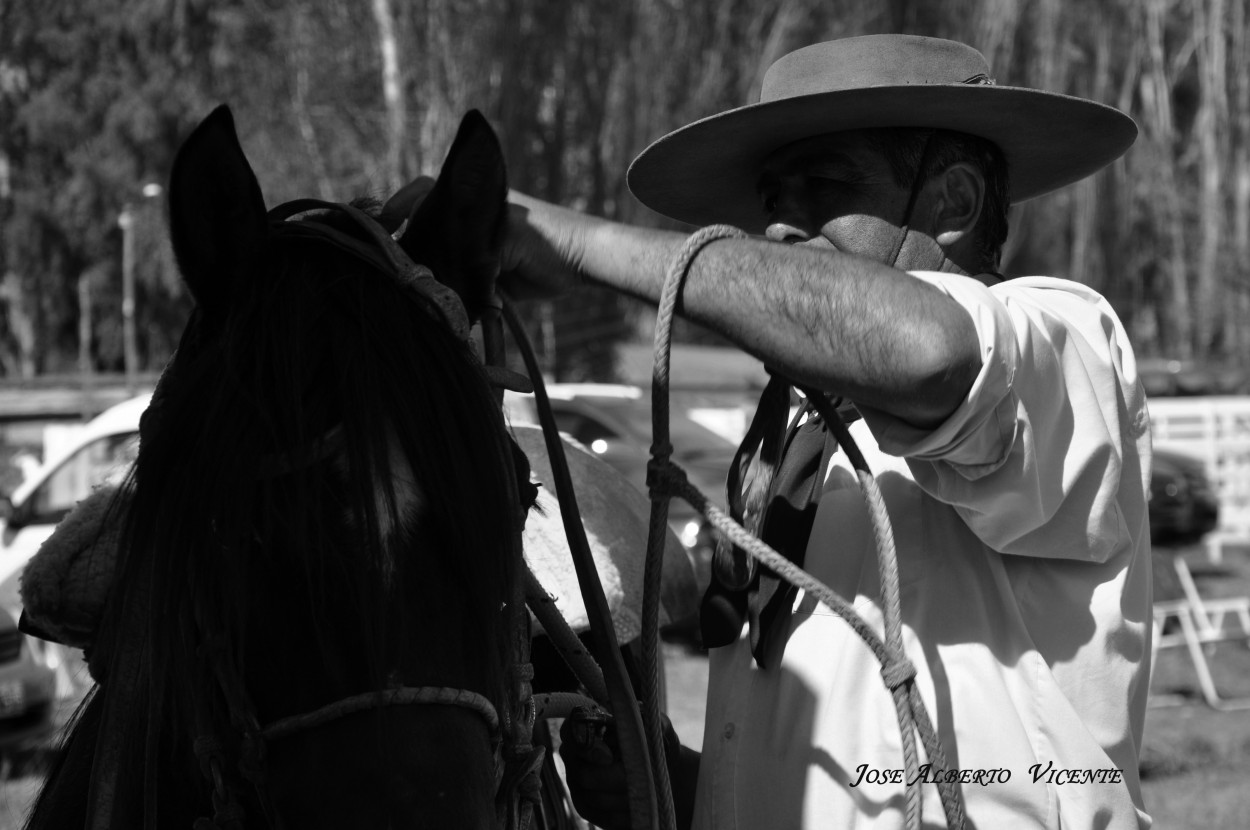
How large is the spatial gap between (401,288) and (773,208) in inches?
30.7

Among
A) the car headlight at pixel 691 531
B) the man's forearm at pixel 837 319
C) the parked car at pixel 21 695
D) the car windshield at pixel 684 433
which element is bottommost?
the parked car at pixel 21 695

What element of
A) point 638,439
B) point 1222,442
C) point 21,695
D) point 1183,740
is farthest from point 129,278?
point 1183,740

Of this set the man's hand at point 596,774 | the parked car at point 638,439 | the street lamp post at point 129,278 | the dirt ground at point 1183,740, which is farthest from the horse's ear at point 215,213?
the street lamp post at point 129,278

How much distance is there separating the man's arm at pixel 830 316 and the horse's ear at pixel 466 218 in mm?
167

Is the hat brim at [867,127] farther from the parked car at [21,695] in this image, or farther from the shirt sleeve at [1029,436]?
the parked car at [21,695]

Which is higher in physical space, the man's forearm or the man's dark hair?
the man's dark hair

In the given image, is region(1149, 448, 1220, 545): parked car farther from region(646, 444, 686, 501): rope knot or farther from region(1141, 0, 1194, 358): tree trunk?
region(1141, 0, 1194, 358): tree trunk

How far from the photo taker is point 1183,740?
23.2 ft

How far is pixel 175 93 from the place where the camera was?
3228cm

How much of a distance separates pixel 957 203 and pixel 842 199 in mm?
186

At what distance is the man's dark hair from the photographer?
72.0 inches

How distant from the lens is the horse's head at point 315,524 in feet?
4.09

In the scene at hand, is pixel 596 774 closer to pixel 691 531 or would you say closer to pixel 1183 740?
pixel 1183 740

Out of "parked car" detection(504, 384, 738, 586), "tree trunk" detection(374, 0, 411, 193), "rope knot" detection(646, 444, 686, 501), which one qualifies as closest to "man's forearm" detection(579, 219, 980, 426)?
"rope knot" detection(646, 444, 686, 501)
